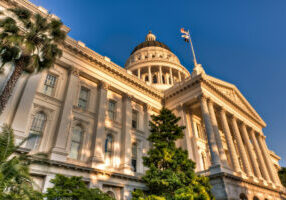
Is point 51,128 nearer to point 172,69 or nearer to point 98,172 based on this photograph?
point 98,172

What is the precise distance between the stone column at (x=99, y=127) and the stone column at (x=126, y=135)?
98.1 inches

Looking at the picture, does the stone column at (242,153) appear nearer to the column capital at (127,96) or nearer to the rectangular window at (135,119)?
the rectangular window at (135,119)

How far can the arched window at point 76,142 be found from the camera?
60.3 ft

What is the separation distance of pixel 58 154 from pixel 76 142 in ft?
9.85

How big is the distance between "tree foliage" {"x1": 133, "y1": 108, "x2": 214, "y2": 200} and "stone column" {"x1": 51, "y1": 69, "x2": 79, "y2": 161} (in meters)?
6.61

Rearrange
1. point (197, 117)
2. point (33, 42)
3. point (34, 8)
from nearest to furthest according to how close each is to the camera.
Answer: point (33, 42) < point (34, 8) < point (197, 117)

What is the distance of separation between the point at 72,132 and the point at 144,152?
8.44m

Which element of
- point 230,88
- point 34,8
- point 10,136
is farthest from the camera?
point 230,88

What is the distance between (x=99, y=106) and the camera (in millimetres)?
21203

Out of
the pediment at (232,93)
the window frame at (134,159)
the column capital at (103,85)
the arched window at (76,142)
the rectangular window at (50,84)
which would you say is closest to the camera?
the arched window at (76,142)

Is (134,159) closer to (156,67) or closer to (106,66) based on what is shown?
(106,66)

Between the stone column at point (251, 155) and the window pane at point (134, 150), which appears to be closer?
the window pane at point (134, 150)

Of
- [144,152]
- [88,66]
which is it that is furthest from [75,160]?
[88,66]

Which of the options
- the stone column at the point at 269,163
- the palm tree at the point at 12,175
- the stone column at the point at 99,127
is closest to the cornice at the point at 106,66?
the stone column at the point at 99,127
